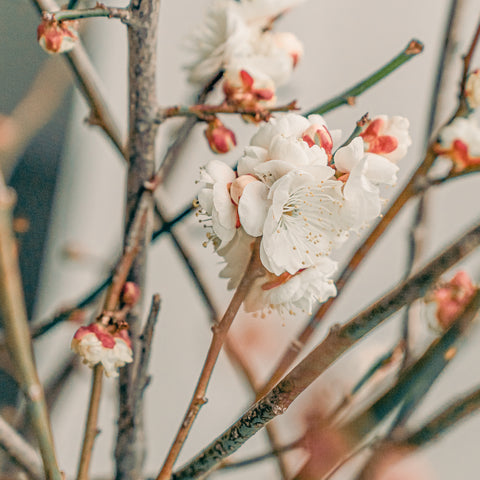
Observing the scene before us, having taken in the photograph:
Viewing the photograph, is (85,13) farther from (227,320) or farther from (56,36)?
(227,320)

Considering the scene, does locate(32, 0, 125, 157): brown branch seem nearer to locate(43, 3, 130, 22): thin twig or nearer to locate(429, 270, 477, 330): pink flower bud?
locate(43, 3, 130, 22): thin twig

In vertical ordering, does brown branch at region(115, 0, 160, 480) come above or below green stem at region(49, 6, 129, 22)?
below

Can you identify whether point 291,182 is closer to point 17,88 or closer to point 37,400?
point 37,400

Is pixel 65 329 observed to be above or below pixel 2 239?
below

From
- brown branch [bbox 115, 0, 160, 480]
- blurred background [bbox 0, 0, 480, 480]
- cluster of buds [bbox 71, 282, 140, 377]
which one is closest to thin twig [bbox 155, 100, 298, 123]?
brown branch [bbox 115, 0, 160, 480]

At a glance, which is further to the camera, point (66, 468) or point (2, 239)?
point (66, 468)

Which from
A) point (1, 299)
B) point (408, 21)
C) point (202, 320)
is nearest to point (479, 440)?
point (202, 320)

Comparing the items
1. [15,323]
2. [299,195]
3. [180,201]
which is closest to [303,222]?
[299,195]
